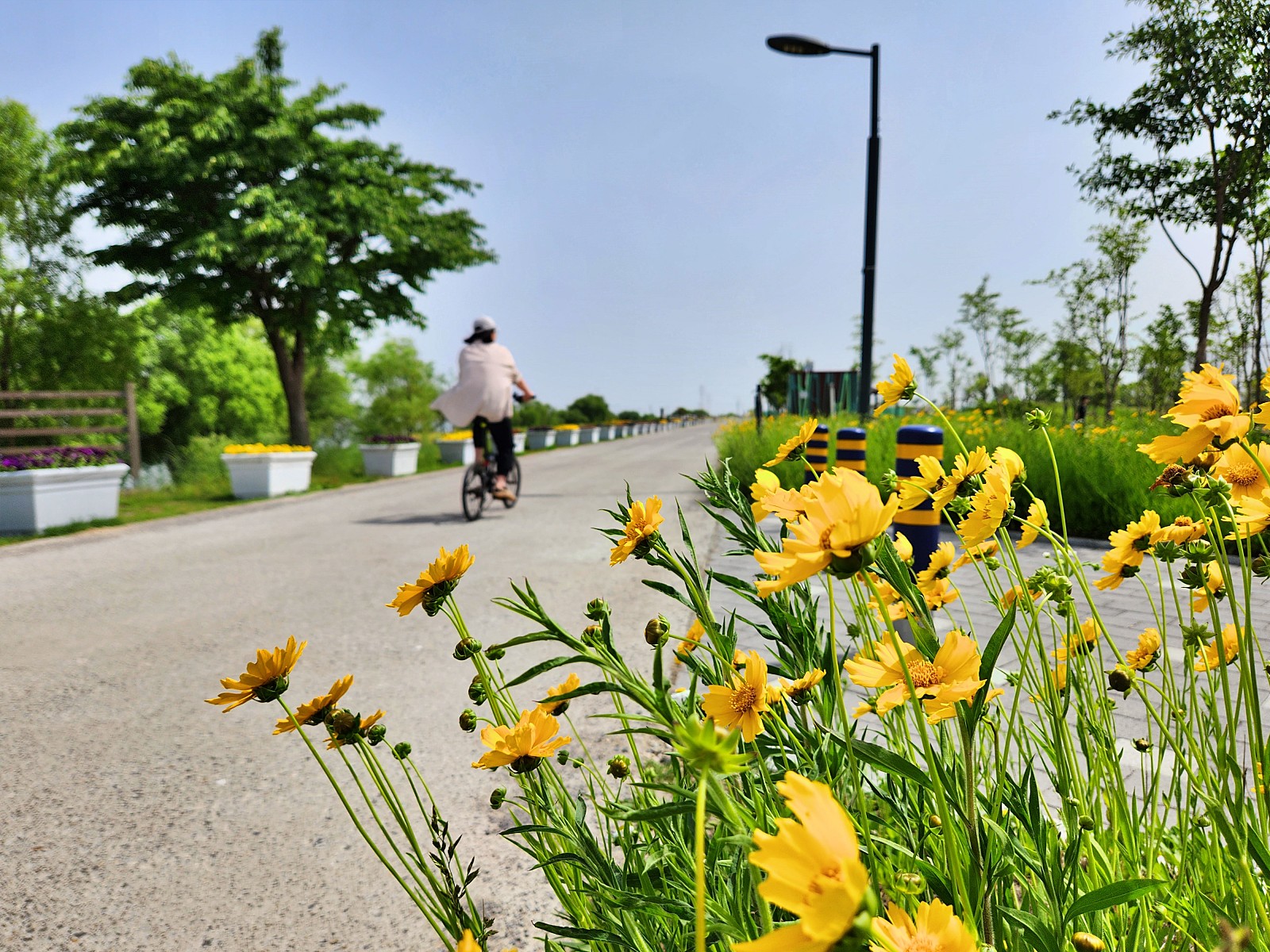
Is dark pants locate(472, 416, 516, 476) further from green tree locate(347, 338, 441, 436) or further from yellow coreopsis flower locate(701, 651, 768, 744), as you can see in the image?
green tree locate(347, 338, 441, 436)

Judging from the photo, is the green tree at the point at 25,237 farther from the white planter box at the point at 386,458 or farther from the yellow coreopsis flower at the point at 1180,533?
the yellow coreopsis flower at the point at 1180,533

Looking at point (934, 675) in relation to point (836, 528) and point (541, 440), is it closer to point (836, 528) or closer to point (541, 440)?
point (836, 528)

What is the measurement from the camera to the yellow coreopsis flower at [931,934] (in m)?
0.53

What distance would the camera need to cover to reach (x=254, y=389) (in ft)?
131

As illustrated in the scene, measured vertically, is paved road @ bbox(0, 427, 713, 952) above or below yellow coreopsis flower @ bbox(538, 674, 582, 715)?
below

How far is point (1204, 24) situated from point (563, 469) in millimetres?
13733

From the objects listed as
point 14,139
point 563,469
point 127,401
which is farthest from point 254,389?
point 563,469

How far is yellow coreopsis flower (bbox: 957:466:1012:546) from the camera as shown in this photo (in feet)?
3.35

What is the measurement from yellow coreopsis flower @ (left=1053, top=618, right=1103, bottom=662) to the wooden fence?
39.5 ft

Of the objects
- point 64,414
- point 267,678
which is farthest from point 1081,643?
point 64,414

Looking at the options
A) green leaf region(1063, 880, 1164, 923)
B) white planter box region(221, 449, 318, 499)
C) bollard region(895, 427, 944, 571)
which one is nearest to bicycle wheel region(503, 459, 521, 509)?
white planter box region(221, 449, 318, 499)

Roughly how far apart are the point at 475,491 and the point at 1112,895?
8262 mm

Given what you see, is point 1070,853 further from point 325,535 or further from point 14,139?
point 14,139

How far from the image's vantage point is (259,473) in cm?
1176
